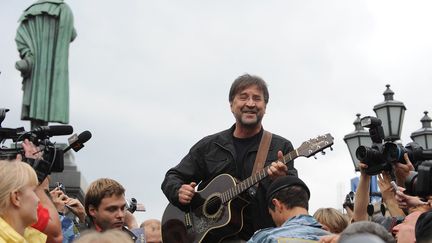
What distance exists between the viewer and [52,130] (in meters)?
6.18

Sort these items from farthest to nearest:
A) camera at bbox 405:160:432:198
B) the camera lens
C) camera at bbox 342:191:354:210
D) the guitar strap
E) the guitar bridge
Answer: camera at bbox 342:191:354:210 < the guitar bridge < the guitar strap < the camera lens < camera at bbox 405:160:432:198

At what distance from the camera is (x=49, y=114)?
62.6ft

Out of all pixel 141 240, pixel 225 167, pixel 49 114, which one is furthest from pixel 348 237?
pixel 49 114

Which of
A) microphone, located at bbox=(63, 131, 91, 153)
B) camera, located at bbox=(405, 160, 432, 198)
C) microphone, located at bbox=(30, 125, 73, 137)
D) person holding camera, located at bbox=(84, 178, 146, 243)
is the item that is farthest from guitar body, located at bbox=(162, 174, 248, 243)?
camera, located at bbox=(405, 160, 432, 198)

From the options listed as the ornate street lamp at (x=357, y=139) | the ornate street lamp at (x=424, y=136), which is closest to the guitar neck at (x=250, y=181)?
the ornate street lamp at (x=357, y=139)

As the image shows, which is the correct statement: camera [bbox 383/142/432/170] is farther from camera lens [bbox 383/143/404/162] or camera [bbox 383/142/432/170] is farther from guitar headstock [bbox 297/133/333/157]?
guitar headstock [bbox 297/133/333/157]

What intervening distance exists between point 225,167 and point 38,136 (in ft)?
4.86

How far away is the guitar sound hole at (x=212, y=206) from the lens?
6.62m

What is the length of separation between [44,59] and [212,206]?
1327 centimetres

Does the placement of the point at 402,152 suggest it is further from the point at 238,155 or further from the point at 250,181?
the point at 238,155

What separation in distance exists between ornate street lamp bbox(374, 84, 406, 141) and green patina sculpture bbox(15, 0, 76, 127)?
983 cm

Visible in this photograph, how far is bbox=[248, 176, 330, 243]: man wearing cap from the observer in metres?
5.22

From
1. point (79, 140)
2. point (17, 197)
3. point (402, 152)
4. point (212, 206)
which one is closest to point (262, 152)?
point (212, 206)

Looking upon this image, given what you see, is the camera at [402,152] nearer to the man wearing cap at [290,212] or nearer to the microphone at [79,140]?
the man wearing cap at [290,212]
